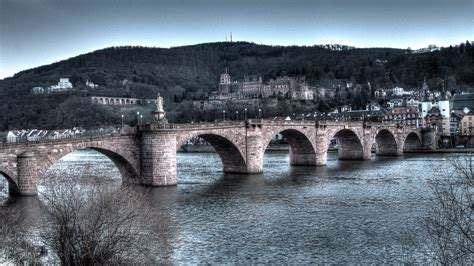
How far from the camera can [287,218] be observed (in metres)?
27.5

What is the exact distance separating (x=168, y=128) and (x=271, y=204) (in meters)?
12.0

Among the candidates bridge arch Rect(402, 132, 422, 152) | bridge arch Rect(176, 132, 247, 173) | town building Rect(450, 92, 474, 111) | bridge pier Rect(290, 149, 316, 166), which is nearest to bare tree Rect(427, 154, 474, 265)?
bridge arch Rect(176, 132, 247, 173)

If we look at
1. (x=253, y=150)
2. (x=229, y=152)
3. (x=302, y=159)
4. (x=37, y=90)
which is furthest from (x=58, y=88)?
(x=253, y=150)

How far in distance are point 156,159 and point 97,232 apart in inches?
932

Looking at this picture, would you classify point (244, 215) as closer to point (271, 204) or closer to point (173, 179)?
point (271, 204)

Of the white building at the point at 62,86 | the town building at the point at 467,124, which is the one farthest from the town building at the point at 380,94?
the white building at the point at 62,86

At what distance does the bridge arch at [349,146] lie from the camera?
71375 mm

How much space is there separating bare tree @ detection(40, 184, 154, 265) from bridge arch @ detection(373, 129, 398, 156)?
228 ft

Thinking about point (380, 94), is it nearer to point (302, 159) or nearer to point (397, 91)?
point (397, 91)

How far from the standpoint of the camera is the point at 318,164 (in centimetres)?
6031

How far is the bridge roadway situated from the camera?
33.1m

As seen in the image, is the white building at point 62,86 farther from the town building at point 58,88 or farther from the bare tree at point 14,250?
the bare tree at point 14,250

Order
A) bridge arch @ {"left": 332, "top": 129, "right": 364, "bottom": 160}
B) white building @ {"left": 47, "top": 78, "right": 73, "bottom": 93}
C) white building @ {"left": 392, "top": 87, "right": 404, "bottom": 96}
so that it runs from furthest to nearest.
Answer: white building @ {"left": 392, "top": 87, "right": 404, "bottom": 96} → white building @ {"left": 47, "top": 78, "right": 73, "bottom": 93} → bridge arch @ {"left": 332, "top": 129, "right": 364, "bottom": 160}

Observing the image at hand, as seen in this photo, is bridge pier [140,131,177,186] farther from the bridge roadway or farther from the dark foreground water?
the dark foreground water
